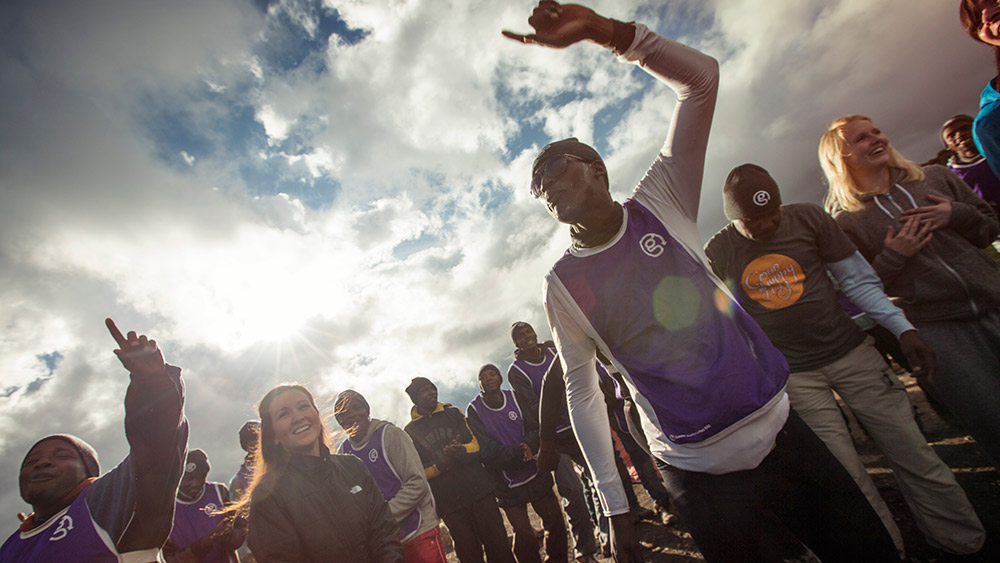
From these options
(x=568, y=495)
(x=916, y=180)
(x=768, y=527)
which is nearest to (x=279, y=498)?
(x=768, y=527)

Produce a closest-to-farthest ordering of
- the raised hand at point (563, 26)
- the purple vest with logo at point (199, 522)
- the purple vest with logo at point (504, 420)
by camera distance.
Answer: the raised hand at point (563, 26)
the purple vest with logo at point (199, 522)
the purple vest with logo at point (504, 420)

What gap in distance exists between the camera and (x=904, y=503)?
3.69 m

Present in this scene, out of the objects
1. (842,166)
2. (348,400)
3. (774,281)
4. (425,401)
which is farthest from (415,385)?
(842,166)

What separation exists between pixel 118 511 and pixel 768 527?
3867 millimetres

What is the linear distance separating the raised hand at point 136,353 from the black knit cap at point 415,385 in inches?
141

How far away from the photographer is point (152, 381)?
276cm

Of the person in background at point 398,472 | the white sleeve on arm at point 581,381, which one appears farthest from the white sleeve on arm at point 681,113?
the person in background at point 398,472

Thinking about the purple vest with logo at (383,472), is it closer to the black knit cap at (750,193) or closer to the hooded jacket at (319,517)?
the hooded jacket at (319,517)

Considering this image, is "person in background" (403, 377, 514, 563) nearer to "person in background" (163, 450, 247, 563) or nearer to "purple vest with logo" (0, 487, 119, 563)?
"person in background" (163, 450, 247, 563)

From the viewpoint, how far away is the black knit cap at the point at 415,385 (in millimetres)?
6090

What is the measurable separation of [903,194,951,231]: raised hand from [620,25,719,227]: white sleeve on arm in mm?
2038

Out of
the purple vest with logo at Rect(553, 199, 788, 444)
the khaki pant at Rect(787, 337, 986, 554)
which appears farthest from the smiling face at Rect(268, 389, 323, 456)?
the khaki pant at Rect(787, 337, 986, 554)

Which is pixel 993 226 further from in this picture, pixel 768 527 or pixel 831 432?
pixel 768 527

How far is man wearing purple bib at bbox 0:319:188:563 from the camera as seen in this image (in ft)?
8.79
